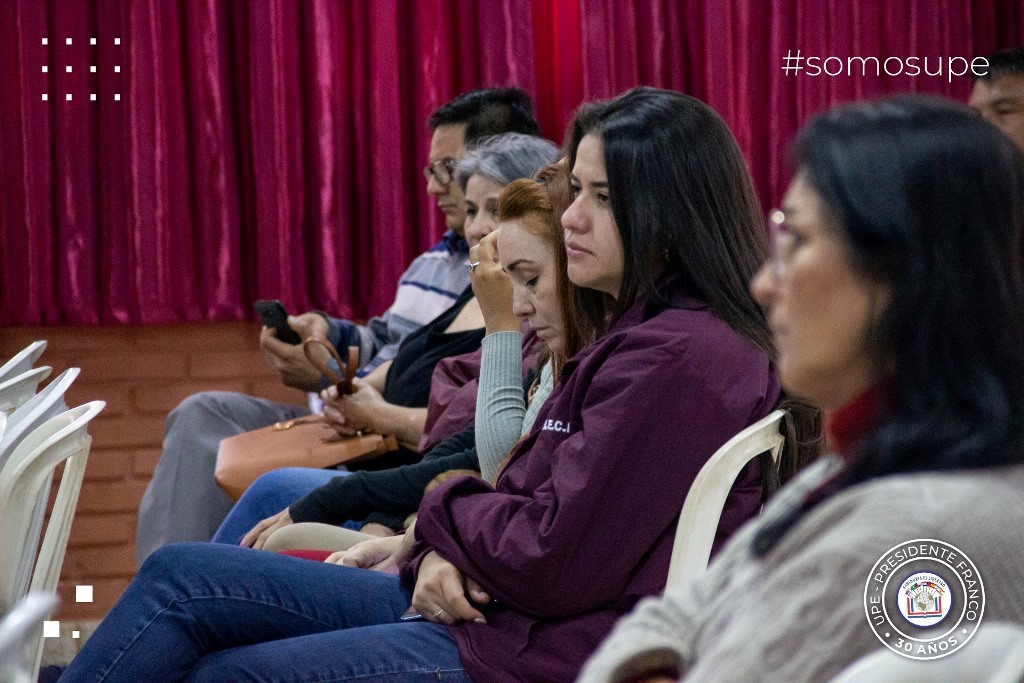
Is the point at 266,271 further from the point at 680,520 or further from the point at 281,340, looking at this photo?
the point at 680,520

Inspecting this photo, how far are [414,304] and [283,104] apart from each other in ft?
2.50

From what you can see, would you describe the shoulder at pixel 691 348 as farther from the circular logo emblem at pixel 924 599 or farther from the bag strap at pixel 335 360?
the bag strap at pixel 335 360

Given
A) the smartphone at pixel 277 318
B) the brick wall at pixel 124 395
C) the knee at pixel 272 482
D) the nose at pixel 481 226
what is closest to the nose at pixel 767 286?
the nose at pixel 481 226

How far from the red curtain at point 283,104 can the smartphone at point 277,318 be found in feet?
1.05

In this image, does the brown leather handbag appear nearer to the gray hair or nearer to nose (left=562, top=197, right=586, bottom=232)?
the gray hair

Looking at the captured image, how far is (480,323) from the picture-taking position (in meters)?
2.73

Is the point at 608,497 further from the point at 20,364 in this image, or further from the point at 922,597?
the point at 20,364

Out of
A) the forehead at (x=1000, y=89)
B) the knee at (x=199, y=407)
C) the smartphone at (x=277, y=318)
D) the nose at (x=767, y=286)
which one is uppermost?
the forehead at (x=1000, y=89)

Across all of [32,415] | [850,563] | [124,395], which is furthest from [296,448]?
[850,563]

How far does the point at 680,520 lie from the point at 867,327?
649mm

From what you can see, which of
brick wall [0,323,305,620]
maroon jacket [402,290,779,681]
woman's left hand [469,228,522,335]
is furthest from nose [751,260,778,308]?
brick wall [0,323,305,620]

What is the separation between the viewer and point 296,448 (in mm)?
2703

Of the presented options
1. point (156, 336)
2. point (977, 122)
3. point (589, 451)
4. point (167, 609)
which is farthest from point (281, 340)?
point (977, 122)

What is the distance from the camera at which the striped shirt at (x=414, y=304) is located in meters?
3.02
